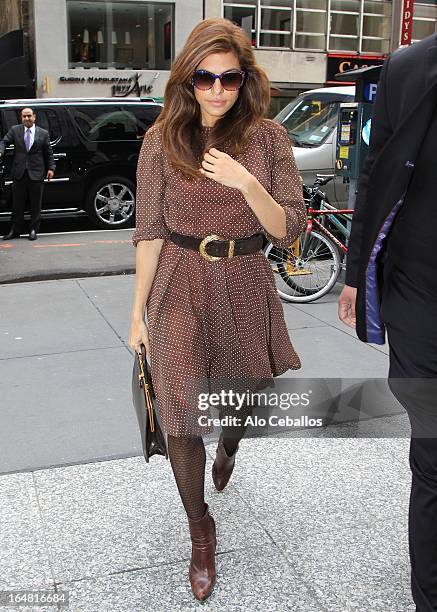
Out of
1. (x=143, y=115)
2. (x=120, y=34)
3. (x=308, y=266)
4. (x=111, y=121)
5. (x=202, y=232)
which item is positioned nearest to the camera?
(x=202, y=232)

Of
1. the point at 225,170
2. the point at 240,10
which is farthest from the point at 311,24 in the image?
the point at 225,170

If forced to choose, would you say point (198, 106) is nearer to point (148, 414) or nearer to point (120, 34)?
point (148, 414)

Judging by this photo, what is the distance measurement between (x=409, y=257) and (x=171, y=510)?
5.29ft

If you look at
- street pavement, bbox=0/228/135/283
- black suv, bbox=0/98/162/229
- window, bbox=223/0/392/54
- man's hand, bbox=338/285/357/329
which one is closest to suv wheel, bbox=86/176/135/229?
black suv, bbox=0/98/162/229

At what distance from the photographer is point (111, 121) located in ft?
38.1

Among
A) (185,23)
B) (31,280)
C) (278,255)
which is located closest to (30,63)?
(185,23)

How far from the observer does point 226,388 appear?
8.48ft

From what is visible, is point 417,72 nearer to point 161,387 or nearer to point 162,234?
point 162,234

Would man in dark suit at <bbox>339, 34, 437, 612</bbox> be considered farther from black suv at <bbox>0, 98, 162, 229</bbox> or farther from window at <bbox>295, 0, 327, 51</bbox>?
window at <bbox>295, 0, 327, 51</bbox>

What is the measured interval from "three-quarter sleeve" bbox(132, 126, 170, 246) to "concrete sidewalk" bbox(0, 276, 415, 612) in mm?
1208

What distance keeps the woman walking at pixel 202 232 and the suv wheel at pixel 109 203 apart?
30.1 feet

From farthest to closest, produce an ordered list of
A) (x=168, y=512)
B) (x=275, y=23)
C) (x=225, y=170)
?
(x=275, y=23), (x=168, y=512), (x=225, y=170)

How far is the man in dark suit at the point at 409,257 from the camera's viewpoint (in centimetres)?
187

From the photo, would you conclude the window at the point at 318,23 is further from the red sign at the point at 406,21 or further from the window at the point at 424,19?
the window at the point at 424,19
